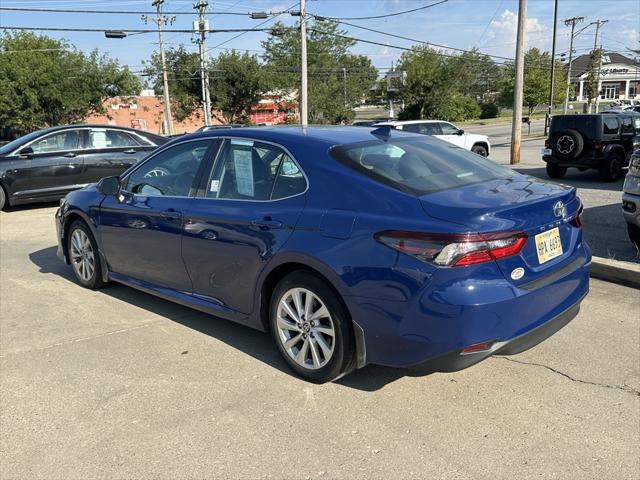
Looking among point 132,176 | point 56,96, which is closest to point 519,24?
point 132,176

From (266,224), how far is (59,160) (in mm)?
9141

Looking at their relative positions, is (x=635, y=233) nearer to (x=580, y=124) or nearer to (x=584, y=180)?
(x=584, y=180)

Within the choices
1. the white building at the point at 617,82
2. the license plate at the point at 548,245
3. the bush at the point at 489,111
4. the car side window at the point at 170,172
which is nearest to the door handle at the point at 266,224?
the car side window at the point at 170,172

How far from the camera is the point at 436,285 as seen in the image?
2992mm

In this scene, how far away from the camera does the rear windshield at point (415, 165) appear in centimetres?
350

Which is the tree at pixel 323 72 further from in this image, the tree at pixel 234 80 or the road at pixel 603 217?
the road at pixel 603 217

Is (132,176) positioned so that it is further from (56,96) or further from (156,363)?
(56,96)

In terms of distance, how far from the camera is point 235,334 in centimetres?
460

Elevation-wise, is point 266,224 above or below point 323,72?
below

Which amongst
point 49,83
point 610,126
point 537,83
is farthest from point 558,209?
point 537,83

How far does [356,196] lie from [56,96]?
119ft

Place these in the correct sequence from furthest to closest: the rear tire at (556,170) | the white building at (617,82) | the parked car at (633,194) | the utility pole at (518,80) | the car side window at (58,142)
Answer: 1. the white building at (617,82)
2. the utility pole at (518,80)
3. the rear tire at (556,170)
4. the car side window at (58,142)
5. the parked car at (633,194)

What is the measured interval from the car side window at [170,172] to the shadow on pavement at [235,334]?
108cm

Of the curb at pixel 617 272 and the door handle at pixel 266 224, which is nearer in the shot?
the door handle at pixel 266 224
